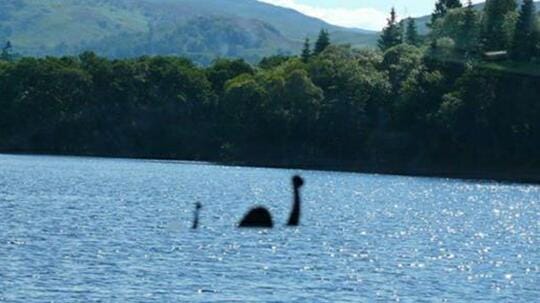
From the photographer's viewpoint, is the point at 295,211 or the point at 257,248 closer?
the point at 295,211

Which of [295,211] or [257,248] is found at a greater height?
[295,211]

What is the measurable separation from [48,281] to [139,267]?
8.90m

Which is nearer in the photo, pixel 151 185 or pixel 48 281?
pixel 48 281

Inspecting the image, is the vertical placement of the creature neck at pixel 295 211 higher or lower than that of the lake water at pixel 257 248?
higher

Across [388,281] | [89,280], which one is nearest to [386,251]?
[388,281]

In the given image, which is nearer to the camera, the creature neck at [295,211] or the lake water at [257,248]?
the creature neck at [295,211]

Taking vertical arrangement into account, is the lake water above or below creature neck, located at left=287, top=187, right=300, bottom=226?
below

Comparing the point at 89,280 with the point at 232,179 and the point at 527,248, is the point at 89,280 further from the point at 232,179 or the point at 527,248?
the point at 232,179

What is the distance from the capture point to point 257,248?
3551 inches

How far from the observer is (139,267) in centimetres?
7525

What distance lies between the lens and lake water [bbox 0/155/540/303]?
221 feet

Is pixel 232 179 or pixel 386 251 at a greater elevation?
pixel 386 251

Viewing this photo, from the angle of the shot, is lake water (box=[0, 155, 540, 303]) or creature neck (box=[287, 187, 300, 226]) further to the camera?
lake water (box=[0, 155, 540, 303])

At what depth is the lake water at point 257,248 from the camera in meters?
67.4
